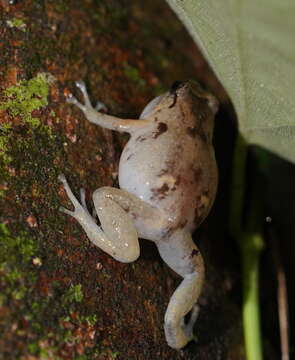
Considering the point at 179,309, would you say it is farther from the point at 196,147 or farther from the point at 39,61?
the point at 39,61

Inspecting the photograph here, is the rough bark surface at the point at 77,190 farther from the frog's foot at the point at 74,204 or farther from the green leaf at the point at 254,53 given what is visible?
the green leaf at the point at 254,53

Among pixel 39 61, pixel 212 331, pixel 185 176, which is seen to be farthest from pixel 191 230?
pixel 39 61

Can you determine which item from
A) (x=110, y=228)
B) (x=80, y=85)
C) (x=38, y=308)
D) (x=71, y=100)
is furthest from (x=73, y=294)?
(x=80, y=85)

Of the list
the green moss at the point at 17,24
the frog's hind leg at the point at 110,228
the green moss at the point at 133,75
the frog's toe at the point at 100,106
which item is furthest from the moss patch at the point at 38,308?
the green moss at the point at 133,75

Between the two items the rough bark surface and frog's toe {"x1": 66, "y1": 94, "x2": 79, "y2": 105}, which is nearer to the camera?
the rough bark surface

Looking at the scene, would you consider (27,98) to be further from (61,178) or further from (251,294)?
(251,294)

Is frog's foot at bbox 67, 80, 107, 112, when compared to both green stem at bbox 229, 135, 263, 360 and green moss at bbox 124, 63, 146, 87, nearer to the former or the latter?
green moss at bbox 124, 63, 146, 87

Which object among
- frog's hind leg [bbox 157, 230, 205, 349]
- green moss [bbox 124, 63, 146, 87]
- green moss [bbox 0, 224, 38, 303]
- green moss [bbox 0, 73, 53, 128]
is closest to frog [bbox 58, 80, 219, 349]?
frog's hind leg [bbox 157, 230, 205, 349]
